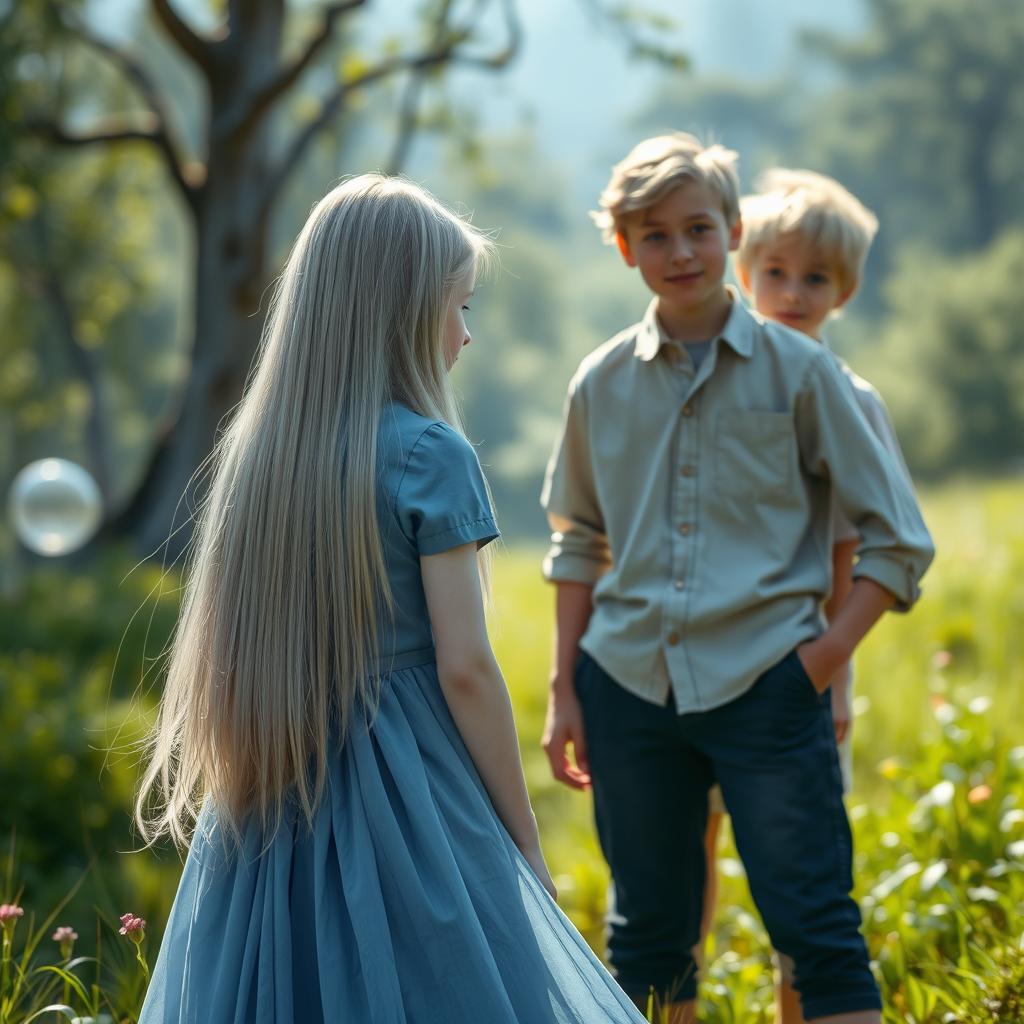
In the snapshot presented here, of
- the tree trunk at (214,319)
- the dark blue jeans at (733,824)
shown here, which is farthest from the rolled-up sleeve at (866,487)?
the tree trunk at (214,319)

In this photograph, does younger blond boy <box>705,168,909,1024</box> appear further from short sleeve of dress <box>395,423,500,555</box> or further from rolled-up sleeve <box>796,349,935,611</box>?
short sleeve of dress <box>395,423,500,555</box>

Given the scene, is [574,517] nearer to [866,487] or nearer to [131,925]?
[866,487]

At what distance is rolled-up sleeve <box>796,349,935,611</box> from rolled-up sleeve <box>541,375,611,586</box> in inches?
20.0

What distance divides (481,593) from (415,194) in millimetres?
645

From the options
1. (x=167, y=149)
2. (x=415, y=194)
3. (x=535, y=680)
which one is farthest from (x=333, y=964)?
(x=167, y=149)

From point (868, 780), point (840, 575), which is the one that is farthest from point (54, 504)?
point (840, 575)

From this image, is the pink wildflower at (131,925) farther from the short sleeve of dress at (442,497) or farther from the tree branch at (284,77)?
the tree branch at (284,77)

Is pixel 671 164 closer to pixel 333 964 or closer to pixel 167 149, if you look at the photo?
pixel 333 964

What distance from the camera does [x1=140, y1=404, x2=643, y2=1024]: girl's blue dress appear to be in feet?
6.07

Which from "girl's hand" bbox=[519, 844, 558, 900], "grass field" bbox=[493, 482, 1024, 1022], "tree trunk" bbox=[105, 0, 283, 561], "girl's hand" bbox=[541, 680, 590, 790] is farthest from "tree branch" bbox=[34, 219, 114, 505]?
"girl's hand" bbox=[519, 844, 558, 900]

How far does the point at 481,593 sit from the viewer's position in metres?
2.00

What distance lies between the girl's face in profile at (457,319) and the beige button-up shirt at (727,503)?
628 mm

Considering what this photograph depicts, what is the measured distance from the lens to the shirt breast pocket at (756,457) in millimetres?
2570

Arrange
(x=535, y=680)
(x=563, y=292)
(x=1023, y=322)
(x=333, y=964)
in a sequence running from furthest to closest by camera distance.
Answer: (x=563, y=292)
(x=1023, y=322)
(x=535, y=680)
(x=333, y=964)
